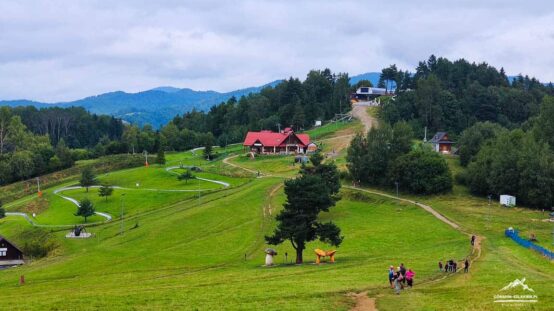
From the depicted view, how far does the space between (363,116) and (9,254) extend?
11658 centimetres

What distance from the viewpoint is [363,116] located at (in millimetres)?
173875

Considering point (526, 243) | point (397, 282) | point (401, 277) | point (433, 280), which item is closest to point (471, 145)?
point (526, 243)

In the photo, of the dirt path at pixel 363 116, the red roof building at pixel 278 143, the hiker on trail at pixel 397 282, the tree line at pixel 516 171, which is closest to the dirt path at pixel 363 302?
the hiker on trail at pixel 397 282

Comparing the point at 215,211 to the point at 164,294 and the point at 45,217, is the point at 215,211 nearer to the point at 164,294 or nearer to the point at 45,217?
the point at 45,217

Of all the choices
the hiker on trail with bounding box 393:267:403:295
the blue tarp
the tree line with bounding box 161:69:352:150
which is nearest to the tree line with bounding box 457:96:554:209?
the blue tarp

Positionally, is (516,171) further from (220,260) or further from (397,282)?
(397,282)

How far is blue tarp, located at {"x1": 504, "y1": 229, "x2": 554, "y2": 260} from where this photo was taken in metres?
52.5

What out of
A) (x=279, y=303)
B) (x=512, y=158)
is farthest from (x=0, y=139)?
(x=279, y=303)

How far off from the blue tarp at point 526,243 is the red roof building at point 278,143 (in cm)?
7843

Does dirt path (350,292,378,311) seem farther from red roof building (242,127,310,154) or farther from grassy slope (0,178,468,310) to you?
red roof building (242,127,310,154)

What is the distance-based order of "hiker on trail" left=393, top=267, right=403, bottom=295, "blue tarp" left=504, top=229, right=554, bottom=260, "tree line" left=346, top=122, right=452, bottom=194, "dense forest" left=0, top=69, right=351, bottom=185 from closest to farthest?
"hiker on trail" left=393, top=267, right=403, bottom=295
"blue tarp" left=504, top=229, right=554, bottom=260
"tree line" left=346, top=122, right=452, bottom=194
"dense forest" left=0, top=69, right=351, bottom=185

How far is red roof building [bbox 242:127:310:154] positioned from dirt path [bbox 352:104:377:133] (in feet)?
78.3

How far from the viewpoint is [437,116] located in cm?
14888

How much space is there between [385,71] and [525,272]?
15780 centimetres
